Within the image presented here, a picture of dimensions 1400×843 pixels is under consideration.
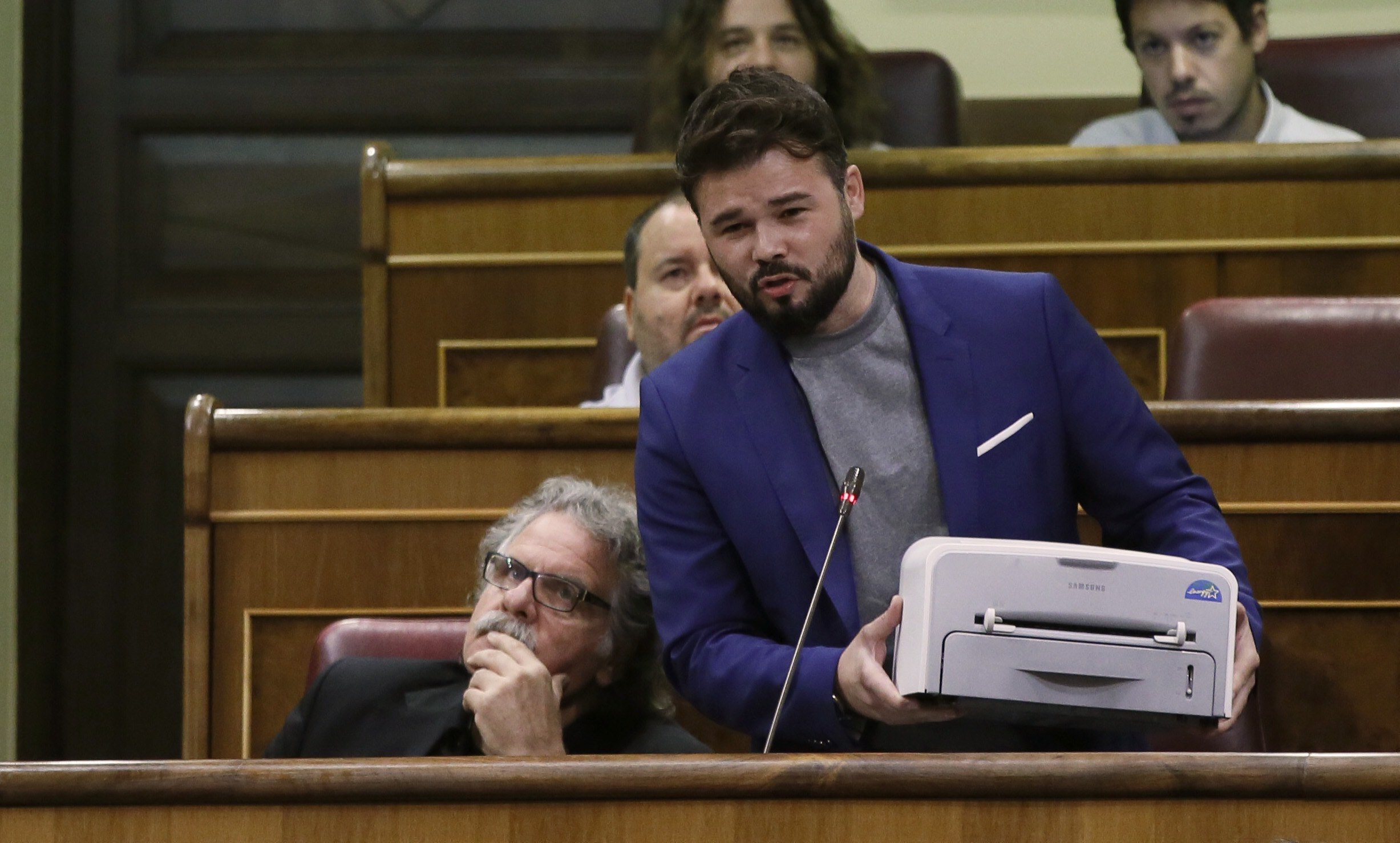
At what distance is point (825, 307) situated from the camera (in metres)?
0.99

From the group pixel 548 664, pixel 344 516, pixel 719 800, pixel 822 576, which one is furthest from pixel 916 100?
pixel 719 800

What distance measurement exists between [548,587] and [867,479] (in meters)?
0.27

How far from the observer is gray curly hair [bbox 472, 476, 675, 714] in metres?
1.15

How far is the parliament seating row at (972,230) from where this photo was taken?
5.82 ft

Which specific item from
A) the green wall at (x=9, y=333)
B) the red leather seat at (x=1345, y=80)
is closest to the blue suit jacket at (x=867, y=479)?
the red leather seat at (x=1345, y=80)

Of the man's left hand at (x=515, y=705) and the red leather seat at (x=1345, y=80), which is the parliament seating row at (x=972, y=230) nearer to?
the red leather seat at (x=1345, y=80)

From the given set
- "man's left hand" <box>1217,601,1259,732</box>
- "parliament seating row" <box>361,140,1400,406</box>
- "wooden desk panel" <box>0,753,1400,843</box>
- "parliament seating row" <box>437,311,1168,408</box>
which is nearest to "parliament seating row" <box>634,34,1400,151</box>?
"parliament seating row" <box>361,140,1400,406</box>

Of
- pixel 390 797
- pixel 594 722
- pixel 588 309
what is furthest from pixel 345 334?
pixel 390 797

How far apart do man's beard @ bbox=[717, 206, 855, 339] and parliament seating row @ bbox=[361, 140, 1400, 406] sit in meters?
0.82

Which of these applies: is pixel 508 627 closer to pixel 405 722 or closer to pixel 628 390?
pixel 405 722

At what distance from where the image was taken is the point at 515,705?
1.06m

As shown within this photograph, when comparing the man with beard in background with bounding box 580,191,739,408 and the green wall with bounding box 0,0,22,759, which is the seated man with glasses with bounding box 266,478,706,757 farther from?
the green wall with bounding box 0,0,22,759

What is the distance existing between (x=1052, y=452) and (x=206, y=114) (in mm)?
1828

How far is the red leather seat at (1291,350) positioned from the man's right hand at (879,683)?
2.36 ft
